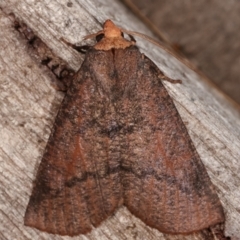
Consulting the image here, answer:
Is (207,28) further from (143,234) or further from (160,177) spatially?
(143,234)

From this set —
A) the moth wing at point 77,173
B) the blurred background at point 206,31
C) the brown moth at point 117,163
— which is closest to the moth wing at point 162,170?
the brown moth at point 117,163

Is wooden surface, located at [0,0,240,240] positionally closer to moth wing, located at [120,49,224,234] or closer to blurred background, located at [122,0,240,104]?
moth wing, located at [120,49,224,234]

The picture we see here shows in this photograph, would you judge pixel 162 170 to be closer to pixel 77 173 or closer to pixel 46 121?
pixel 77 173

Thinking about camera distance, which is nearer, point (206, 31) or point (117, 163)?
point (117, 163)

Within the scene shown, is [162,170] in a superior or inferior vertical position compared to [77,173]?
superior

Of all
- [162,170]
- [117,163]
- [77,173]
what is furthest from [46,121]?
[162,170]

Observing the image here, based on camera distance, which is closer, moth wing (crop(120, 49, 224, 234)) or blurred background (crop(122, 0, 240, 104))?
moth wing (crop(120, 49, 224, 234))

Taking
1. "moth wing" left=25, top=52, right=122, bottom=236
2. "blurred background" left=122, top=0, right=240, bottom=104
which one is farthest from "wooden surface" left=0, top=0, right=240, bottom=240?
"blurred background" left=122, top=0, right=240, bottom=104

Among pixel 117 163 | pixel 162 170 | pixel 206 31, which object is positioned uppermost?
pixel 206 31
